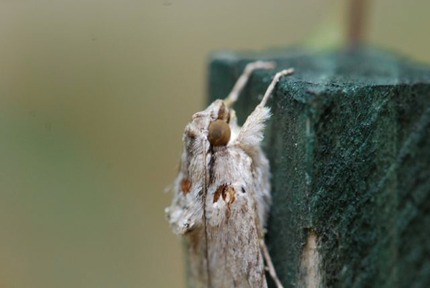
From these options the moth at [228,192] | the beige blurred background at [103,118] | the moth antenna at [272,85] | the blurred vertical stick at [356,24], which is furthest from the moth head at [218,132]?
the blurred vertical stick at [356,24]

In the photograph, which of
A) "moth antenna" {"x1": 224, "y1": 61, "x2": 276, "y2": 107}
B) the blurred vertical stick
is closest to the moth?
"moth antenna" {"x1": 224, "y1": 61, "x2": 276, "y2": 107}

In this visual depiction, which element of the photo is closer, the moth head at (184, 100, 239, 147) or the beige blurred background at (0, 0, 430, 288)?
the moth head at (184, 100, 239, 147)

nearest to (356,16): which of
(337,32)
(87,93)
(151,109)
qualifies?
(337,32)

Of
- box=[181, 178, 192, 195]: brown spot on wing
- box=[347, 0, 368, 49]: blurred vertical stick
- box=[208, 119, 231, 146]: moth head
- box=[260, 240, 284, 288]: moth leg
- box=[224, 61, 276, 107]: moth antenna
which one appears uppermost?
box=[347, 0, 368, 49]: blurred vertical stick

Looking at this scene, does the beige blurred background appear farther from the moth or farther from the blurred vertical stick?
the moth

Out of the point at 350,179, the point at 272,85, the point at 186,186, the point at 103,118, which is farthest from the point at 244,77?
the point at 103,118

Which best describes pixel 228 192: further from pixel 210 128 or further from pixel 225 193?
pixel 210 128

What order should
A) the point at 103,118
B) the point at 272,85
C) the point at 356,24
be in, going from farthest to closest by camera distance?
1. the point at 356,24
2. the point at 103,118
3. the point at 272,85
